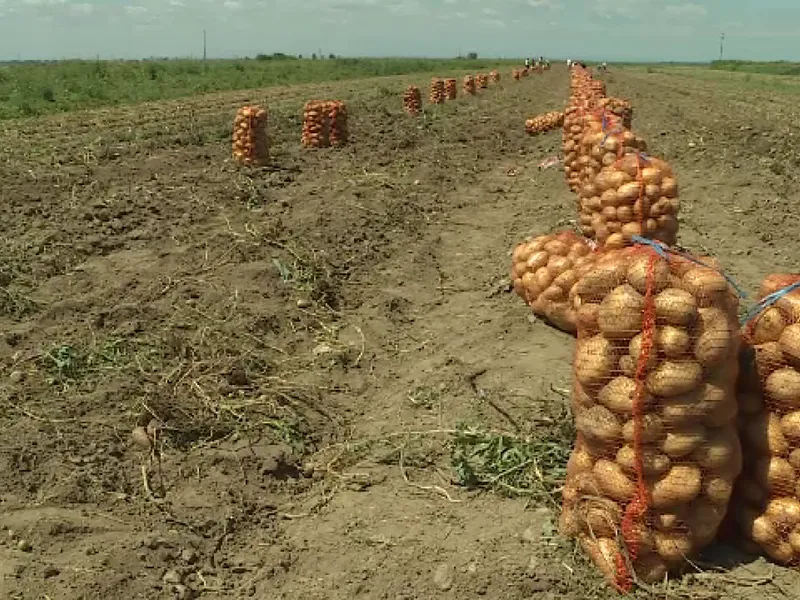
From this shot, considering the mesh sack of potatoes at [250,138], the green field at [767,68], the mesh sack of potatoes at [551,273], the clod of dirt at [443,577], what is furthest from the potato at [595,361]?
the green field at [767,68]

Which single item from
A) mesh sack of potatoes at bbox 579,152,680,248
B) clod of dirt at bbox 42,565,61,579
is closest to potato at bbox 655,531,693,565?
clod of dirt at bbox 42,565,61,579

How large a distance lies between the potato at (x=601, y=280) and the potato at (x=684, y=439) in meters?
0.55

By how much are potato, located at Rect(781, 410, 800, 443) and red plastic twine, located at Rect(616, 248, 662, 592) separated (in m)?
0.56

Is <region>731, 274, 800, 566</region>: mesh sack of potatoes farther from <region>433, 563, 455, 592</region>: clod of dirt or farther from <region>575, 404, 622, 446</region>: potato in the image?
<region>433, 563, 455, 592</region>: clod of dirt

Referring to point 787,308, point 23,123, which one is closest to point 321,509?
point 787,308

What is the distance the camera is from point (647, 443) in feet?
10.1

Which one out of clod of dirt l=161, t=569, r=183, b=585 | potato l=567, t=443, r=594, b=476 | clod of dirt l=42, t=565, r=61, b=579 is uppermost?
potato l=567, t=443, r=594, b=476

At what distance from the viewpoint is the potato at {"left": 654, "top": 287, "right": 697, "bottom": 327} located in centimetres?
301

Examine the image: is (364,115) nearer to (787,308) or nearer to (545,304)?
(545,304)

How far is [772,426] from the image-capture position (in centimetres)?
321

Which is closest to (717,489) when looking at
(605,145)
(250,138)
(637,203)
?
(637,203)

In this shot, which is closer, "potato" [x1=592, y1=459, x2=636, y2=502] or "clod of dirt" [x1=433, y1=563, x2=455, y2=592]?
"potato" [x1=592, y1=459, x2=636, y2=502]

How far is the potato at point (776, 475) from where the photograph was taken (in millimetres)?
3186

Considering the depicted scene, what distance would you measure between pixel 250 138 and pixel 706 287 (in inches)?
363
